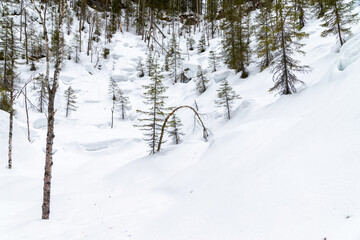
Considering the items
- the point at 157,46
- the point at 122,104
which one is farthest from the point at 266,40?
the point at 157,46

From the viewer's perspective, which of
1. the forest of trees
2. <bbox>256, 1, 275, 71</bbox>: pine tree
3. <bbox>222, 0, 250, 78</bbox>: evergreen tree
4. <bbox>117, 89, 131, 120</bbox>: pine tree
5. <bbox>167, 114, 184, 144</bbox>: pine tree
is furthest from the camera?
<bbox>117, 89, 131, 120</bbox>: pine tree

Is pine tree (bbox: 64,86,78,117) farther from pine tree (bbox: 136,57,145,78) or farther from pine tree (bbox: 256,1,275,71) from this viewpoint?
pine tree (bbox: 256,1,275,71)

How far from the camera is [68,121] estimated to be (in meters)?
26.1

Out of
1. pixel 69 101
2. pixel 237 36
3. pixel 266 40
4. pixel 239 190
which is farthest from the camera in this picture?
pixel 69 101

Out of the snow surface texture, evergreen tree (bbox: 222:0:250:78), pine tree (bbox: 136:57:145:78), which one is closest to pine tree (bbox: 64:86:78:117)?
the snow surface texture

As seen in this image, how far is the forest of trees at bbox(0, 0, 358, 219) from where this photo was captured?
17.9ft

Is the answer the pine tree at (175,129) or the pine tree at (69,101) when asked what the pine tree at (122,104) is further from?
the pine tree at (175,129)

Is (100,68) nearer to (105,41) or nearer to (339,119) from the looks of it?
(105,41)

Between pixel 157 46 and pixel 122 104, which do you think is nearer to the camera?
pixel 122 104

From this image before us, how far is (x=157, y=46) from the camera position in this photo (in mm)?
32500

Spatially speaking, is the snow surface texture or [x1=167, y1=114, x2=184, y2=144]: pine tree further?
[x1=167, y1=114, x2=184, y2=144]: pine tree

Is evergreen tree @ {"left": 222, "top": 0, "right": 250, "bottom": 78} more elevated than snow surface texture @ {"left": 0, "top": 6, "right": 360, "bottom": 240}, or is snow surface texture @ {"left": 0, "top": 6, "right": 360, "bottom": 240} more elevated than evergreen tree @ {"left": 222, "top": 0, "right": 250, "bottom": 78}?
evergreen tree @ {"left": 222, "top": 0, "right": 250, "bottom": 78}

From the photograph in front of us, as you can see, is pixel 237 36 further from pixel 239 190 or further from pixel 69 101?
pixel 69 101

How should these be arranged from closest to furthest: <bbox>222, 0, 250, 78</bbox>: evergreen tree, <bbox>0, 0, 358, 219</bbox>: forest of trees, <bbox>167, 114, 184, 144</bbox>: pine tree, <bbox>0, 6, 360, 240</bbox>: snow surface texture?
1. <bbox>0, 6, 360, 240</bbox>: snow surface texture
2. <bbox>0, 0, 358, 219</bbox>: forest of trees
3. <bbox>167, 114, 184, 144</bbox>: pine tree
4. <bbox>222, 0, 250, 78</bbox>: evergreen tree
